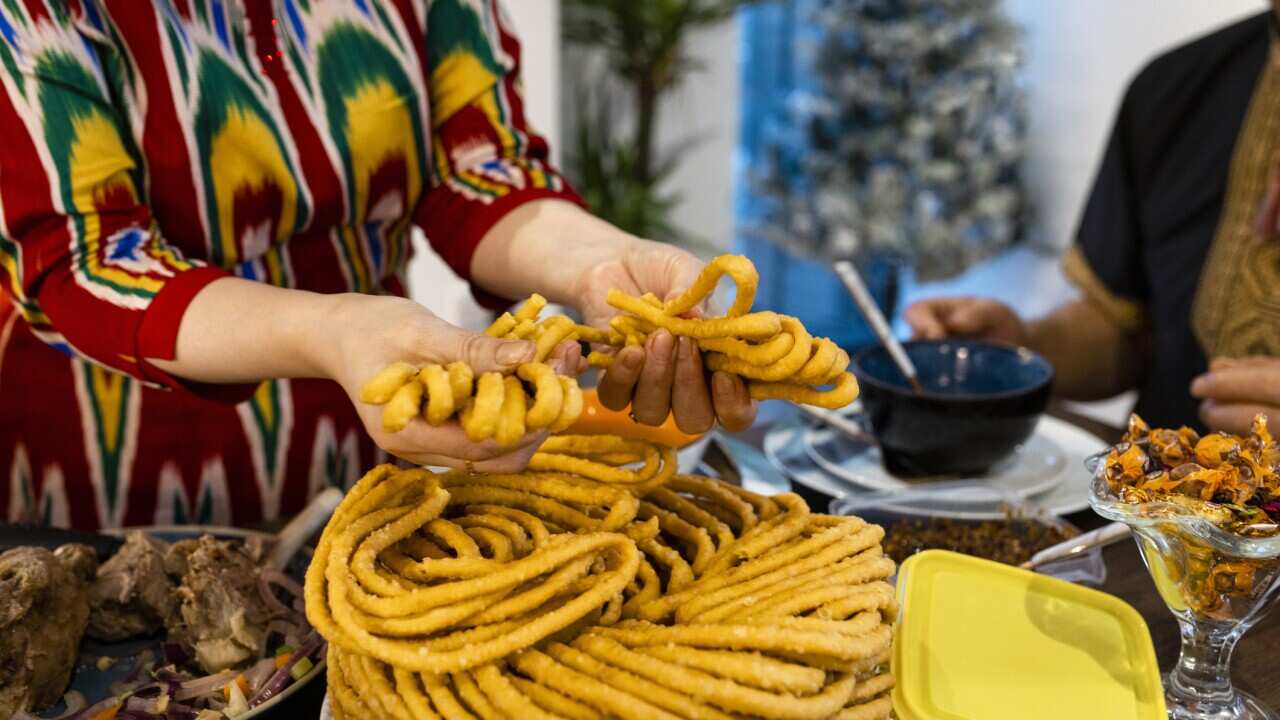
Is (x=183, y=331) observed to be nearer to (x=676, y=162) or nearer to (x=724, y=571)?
(x=724, y=571)

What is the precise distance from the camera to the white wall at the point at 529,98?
3680 mm

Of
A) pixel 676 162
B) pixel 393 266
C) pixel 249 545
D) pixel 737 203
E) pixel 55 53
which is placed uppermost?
pixel 55 53

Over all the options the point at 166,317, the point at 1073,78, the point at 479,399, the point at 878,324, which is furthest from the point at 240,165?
the point at 1073,78

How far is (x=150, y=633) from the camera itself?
3.15 ft

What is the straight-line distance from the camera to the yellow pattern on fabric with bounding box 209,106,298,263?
1.19 meters

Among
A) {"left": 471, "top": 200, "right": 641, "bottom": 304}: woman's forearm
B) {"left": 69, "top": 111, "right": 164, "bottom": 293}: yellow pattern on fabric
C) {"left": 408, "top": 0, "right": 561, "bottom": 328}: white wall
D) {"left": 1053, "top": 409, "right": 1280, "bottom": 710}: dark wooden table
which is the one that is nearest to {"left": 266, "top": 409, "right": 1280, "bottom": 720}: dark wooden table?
{"left": 1053, "top": 409, "right": 1280, "bottom": 710}: dark wooden table

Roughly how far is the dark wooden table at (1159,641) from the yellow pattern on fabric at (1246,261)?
0.90 metres

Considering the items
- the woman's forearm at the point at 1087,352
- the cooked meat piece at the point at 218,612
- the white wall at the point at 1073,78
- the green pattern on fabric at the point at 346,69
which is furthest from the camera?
the white wall at the point at 1073,78

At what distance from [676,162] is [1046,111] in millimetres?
1982

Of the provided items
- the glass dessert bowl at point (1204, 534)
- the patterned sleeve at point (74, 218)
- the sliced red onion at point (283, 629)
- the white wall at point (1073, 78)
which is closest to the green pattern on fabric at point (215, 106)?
the patterned sleeve at point (74, 218)

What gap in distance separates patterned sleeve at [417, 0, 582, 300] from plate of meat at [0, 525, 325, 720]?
52cm

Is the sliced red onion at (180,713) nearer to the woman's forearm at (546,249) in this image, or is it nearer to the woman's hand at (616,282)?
the woman's hand at (616,282)

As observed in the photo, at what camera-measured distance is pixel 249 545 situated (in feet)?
3.37

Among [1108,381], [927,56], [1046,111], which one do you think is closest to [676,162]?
[927,56]
